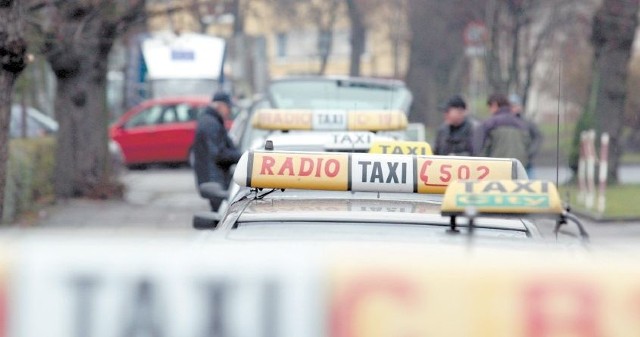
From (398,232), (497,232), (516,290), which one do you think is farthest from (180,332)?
(497,232)

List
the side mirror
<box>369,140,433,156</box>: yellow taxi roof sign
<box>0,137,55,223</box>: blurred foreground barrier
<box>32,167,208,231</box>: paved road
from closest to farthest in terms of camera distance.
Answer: the side mirror
<box>369,140,433,156</box>: yellow taxi roof sign
<box>0,137,55,223</box>: blurred foreground barrier
<box>32,167,208,231</box>: paved road

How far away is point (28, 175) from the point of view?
17469mm

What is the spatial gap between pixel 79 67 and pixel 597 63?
381 inches

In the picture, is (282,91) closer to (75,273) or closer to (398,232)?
(398,232)

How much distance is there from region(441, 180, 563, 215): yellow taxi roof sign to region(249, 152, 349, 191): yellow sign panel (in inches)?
50.3

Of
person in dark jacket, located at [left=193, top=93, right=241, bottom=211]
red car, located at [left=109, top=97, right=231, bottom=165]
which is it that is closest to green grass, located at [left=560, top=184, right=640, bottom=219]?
person in dark jacket, located at [left=193, top=93, right=241, bottom=211]

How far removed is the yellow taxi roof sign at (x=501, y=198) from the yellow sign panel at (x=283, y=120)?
23.0 ft

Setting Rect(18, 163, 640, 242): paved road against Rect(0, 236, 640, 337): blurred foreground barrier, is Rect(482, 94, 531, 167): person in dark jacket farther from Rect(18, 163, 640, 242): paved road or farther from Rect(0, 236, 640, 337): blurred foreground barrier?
Rect(0, 236, 640, 337): blurred foreground barrier

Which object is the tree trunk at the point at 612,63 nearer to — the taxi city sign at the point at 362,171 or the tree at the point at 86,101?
the tree at the point at 86,101

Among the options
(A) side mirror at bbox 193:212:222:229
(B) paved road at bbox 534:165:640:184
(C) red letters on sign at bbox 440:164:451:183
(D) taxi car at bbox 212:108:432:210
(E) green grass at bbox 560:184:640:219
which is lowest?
(B) paved road at bbox 534:165:640:184

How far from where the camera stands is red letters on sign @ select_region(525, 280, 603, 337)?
2465 millimetres

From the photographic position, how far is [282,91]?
15891mm

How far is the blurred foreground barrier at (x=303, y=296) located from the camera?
2.47m

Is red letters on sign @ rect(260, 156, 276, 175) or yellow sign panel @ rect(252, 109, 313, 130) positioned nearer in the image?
red letters on sign @ rect(260, 156, 276, 175)
